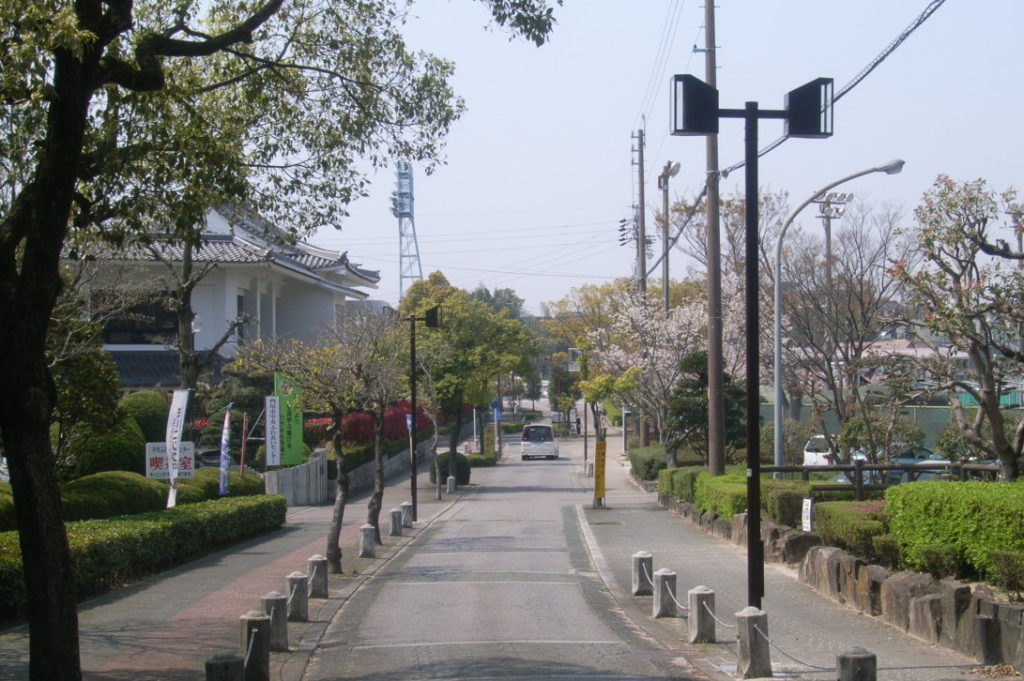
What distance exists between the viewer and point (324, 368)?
19.7m

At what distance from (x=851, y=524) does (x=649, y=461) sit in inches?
993

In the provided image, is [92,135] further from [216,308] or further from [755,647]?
[216,308]

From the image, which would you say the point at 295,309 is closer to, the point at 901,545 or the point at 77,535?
the point at 77,535

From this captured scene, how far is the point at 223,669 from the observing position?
7641 mm

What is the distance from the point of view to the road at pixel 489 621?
9.91 m

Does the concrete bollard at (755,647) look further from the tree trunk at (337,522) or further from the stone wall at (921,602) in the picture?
the tree trunk at (337,522)

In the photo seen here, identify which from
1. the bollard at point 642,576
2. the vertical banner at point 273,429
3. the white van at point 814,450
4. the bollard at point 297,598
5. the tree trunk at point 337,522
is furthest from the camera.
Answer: the white van at point 814,450

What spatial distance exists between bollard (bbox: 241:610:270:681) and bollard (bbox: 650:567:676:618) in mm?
5617

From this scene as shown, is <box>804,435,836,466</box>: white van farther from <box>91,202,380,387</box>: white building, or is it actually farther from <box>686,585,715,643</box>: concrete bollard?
<box>686,585,715,643</box>: concrete bollard

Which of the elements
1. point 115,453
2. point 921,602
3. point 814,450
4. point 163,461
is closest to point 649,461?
point 814,450

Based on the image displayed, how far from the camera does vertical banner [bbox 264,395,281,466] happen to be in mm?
30562

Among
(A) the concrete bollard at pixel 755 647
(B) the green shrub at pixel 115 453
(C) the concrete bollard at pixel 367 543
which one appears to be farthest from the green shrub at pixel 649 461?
(A) the concrete bollard at pixel 755 647

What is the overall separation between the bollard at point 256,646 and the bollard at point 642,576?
7208 mm

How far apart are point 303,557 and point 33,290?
44.2 feet
